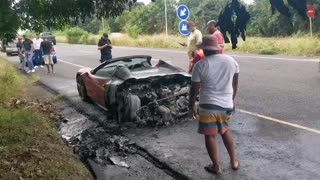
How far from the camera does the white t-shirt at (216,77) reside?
5.29m

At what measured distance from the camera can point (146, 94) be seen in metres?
8.55

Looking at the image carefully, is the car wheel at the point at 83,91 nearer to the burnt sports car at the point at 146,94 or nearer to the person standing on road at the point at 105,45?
the burnt sports car at the point at 146,94

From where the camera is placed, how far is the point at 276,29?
5.32 feet

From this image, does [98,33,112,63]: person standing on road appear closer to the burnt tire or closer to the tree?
the burnt tire

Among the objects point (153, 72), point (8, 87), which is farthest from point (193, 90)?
point (8, 87)

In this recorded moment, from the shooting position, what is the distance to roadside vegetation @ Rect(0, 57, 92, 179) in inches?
221

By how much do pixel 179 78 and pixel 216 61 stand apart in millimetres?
3665

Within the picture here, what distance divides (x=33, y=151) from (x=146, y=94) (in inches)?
108

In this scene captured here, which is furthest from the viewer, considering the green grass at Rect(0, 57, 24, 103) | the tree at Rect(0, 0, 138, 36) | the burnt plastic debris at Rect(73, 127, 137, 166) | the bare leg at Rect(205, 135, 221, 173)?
the green grass at Rect(0, 57, 24, 103)

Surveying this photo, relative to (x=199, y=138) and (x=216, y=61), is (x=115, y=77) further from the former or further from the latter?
(x=216, y=61)

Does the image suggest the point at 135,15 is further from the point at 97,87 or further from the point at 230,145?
the point at 97,87

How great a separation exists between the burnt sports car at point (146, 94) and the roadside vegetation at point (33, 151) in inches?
53.3

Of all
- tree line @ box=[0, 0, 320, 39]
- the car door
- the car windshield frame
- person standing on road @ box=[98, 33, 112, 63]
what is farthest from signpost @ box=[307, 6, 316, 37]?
person standing on road @ box=[98, 33, 112, 63]

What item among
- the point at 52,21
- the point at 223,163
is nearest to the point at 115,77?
the point at 52,21
